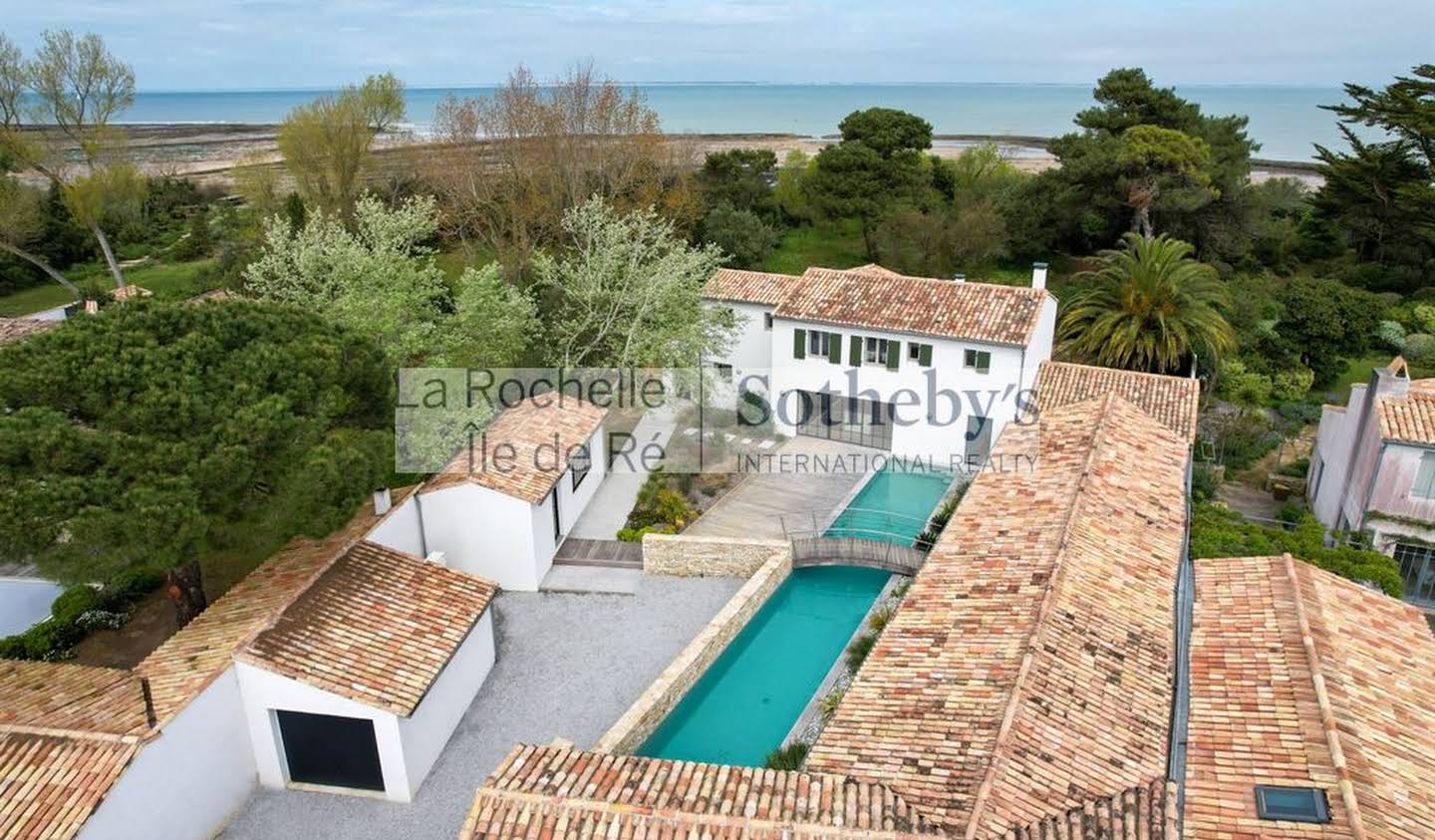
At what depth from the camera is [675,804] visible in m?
11.3

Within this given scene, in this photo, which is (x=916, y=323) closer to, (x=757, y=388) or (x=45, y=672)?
(x=757, y=388)

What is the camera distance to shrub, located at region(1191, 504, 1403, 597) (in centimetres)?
1955

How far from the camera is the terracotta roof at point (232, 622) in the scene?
47.2 feet

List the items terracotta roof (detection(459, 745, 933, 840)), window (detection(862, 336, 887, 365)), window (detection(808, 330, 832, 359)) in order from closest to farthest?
terracotta roof (detection(459, 745, 933, 840)) < window (detection(862, 336, 887, 365)) < window (detection(808, 330, 832, 359))

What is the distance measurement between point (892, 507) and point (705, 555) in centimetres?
670

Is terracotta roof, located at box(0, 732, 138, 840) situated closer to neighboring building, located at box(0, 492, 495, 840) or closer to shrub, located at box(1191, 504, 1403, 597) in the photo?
neighboring building, located at box(0, 492, 495, 840)

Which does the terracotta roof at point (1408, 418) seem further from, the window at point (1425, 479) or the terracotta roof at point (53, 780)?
the terracotta roof at point (53, 780)

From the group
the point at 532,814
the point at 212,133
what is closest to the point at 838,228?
the point at 532,814

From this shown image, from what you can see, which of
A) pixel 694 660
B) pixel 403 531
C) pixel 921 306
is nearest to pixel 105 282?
pixel 403 531

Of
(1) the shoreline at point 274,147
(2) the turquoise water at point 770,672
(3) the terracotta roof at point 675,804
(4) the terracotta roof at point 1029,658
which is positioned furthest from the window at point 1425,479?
(1) the shoreline at point 274,147

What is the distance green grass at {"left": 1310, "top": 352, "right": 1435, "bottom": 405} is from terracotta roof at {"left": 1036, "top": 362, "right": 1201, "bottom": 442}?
436 inches

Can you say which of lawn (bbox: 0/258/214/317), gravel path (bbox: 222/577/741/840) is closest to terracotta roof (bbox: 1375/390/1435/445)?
gravel path (bbox: 222/577/741/840)

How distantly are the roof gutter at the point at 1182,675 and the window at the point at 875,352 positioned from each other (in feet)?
34.5

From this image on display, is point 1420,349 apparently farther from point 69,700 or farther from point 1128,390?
point 69,700
